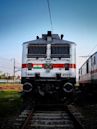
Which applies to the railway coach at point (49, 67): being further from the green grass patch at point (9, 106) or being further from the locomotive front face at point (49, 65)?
the green grass patch at point (9, 106)

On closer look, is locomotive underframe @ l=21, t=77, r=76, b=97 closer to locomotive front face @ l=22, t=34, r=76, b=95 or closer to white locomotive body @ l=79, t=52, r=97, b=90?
locomotive front face @ l=22, t=34, r=76, b=95

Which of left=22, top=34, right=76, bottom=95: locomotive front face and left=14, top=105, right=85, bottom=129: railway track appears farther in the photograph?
left=22, top=34, right=76, bottom=95: locomotive front face

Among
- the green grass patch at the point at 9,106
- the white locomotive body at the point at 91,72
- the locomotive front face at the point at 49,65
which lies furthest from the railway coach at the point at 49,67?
the white locomotive body at the point at 91,72

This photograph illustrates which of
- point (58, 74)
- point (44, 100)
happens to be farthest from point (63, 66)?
point (44, 100)

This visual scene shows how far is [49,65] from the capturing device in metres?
13.9

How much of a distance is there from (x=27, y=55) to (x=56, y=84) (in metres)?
2.20

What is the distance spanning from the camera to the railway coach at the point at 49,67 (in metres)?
13.7

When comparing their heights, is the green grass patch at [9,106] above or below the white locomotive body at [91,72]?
below

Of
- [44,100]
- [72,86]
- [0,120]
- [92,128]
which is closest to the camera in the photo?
[92,128]

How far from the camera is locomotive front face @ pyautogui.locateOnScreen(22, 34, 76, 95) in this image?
13.7 metres

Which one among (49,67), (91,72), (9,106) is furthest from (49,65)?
(91,72)

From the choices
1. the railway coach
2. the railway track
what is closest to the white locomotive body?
the railway coach

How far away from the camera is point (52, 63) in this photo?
45.7ft

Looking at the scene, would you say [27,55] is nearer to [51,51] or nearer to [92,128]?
[51,51]
